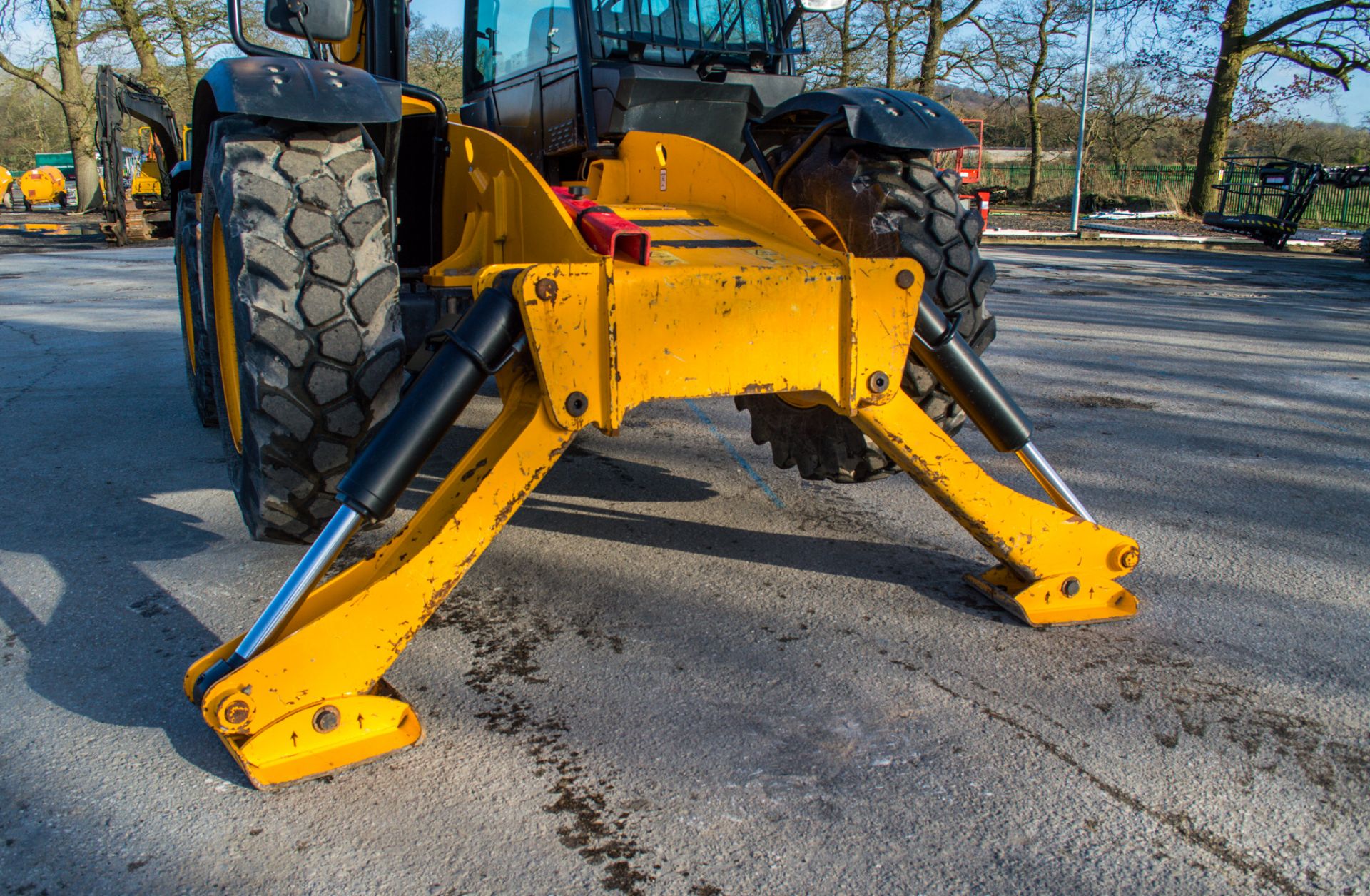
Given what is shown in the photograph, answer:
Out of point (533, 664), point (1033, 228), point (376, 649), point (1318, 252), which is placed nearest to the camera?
point (376, 649)

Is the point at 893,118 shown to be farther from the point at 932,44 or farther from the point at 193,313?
the point at 932,44

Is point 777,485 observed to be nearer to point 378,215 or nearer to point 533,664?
point 533,664

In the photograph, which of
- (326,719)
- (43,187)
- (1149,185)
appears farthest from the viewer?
(43,187)

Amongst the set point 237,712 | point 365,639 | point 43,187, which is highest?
point 43,187

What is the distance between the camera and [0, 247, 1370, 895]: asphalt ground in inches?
78.9

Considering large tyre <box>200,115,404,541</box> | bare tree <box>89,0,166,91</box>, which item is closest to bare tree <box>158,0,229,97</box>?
bare tree <box>89,0,166,91</box>

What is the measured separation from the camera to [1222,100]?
2530cm

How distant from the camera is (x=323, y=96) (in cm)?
Result: 286

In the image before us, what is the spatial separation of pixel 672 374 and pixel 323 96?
4.45 ft

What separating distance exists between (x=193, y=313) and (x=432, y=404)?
3191mm

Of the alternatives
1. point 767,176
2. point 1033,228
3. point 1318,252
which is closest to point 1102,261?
point 1318,252

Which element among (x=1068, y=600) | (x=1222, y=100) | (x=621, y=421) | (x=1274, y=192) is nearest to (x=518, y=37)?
(x=621, y=421)

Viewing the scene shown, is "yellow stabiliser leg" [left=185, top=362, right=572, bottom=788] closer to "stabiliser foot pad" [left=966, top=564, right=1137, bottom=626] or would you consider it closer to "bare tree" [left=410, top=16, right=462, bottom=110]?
"stabiliser foot pad" [left=966, top=564, right=1137, bottom=626]

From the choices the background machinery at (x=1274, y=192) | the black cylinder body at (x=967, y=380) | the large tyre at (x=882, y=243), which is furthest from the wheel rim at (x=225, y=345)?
the background machinery at (x=1274, y=192)
